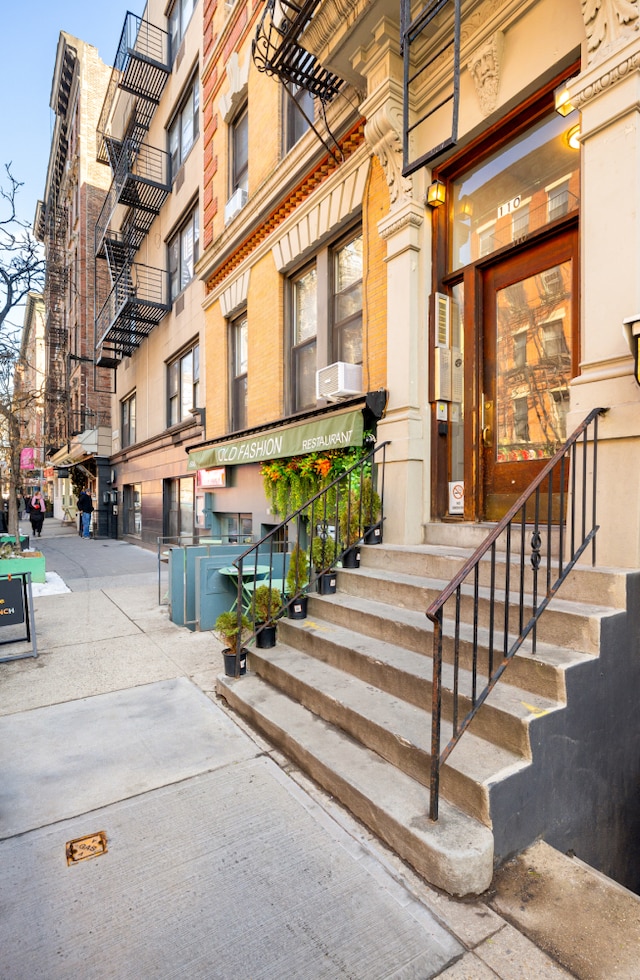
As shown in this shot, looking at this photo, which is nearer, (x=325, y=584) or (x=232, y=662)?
(x=232, y=662)

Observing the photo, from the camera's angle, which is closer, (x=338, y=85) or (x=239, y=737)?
(x=239, y=737)

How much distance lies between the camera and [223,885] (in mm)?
2295

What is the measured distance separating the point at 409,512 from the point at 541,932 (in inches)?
144

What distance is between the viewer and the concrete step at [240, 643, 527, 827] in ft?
8.02

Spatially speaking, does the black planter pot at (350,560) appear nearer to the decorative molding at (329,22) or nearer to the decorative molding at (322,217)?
the decorative molding at (322,217)

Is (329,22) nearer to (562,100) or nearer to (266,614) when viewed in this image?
(562,100)

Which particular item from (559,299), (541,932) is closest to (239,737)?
(541,932)

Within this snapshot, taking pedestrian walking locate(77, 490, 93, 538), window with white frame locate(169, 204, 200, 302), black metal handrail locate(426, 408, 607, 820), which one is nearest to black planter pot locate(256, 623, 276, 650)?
black metal handrail locate(426, 408, 607, 820)

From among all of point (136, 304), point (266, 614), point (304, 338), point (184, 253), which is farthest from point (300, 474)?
point (136, 304)

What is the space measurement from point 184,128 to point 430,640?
1508 centimetres

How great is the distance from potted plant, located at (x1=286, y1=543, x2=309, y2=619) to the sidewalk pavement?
1.19 meters

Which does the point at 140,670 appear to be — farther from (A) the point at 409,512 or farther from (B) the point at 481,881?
(B) the point at 481,881

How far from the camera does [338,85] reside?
21.7ft

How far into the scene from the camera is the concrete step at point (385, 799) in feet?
7.25
